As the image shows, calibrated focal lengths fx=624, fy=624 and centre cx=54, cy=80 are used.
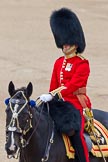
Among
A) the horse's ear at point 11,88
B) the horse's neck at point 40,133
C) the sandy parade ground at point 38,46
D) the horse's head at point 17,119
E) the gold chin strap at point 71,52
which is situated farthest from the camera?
the sandy parade ground at point 38,46

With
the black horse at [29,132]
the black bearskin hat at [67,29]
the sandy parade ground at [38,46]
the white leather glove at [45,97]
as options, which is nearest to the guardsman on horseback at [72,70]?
the black bearskin hat at [67,29]

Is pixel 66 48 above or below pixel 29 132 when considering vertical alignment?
above

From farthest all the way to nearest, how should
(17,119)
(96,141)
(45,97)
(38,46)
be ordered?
(38,46) → (96,141) → (45,97) → (17,119)

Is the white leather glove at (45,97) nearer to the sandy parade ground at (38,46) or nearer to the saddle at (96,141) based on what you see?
the saddle at (96,141)

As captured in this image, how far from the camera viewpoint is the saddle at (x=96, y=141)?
294 inches

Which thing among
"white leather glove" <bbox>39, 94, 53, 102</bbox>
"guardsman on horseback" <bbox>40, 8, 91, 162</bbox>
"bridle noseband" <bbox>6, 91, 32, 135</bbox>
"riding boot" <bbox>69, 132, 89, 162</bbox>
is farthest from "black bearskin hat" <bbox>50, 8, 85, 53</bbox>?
"bridle noseband" <bbox>6, 91, 32, 135</bbox>

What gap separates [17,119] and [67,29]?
5.54 ft

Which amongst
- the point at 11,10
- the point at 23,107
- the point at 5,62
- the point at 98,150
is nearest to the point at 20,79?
the point at 5,62

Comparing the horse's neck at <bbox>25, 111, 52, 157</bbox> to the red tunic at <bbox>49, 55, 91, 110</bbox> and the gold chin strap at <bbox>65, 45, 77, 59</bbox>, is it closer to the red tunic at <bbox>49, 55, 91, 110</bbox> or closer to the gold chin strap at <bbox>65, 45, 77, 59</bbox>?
the red tunic at <bbox>49, 55, 91, 110</bbox>

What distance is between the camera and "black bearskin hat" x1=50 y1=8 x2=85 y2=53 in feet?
25.0

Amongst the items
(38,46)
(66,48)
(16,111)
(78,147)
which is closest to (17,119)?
(16,111)

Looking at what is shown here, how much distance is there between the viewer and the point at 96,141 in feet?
25.8

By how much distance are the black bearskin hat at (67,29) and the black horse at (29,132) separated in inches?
35.3

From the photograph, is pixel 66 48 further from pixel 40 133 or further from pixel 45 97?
pixel 40 133
